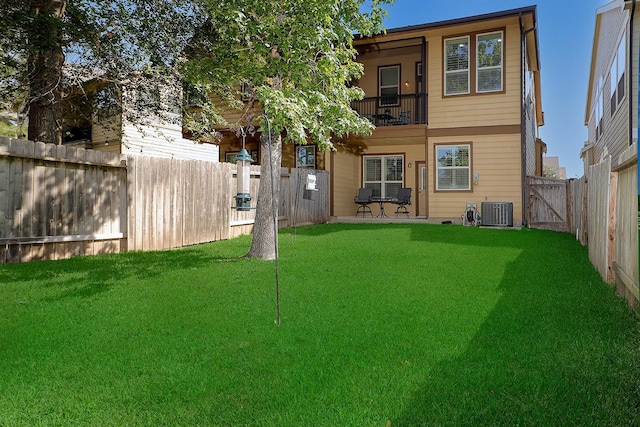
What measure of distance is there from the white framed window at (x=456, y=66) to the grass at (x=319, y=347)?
8.91 m

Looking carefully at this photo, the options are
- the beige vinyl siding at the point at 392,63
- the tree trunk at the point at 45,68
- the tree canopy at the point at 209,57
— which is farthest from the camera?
the beige vinyl siding at the point at 392,63

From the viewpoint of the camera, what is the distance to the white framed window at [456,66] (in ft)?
43.4

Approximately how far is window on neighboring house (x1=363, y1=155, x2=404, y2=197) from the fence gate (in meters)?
4.54

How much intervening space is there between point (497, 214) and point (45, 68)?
436 inches

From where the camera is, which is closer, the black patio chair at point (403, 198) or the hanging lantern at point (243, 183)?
the hanging lantern at point (243, 183)

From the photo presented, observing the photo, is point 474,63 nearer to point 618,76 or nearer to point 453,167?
point 453,167

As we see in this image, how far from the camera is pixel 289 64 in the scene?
567 centimetres

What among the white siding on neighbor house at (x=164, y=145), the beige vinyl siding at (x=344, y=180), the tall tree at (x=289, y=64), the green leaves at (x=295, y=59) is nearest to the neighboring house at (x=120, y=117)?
the white siding on neighbor house at (x=164, y=145)

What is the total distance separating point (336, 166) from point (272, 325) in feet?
36.6

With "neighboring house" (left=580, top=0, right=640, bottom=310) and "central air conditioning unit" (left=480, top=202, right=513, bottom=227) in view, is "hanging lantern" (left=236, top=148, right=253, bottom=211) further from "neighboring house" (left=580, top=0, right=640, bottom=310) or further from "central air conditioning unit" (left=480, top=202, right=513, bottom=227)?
"central air conditioning unit" (left=480, top=202, right=513, bottom=227)

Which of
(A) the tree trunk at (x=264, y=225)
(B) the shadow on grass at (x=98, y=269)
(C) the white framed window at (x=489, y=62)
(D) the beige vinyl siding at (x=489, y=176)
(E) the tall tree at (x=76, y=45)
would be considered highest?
(C) the white framed window at (x=489, y=62)

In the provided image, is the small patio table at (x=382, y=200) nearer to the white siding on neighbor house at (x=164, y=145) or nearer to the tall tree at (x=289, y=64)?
the white siding on neighbor house at (x=164, y=145)

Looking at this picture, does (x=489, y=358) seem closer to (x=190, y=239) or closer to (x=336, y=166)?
(x=190, y=239)

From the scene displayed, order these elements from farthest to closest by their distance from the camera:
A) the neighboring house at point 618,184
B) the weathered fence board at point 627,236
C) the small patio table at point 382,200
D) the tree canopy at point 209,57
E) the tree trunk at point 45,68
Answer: the small patio table at point 382,200 → the tree trunk at point 45,68 → the tree canopy at point 209,57 → the neighboring house at point 618,184 → the weathered fence board at point 627,236
